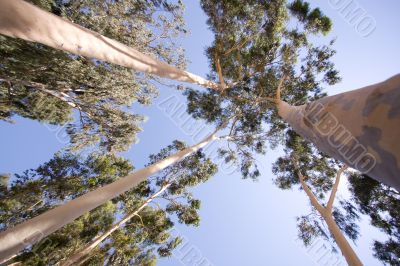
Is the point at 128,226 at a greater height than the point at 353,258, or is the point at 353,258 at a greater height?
the point at 128,226

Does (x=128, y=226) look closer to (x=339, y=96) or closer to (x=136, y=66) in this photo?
(x=136, y=66)

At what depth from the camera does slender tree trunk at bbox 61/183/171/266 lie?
30.5 ft

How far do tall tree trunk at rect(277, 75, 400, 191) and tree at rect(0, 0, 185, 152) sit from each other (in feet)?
27.0

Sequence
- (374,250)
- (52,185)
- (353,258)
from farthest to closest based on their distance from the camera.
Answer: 1. (52,185)
2. (374,250)
3. (353,258)

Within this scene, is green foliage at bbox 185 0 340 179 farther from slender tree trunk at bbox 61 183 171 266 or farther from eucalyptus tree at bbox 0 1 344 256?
slender tree trunk at bbox 61 183 171 266

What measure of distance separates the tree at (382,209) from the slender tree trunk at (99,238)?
28.7 feet

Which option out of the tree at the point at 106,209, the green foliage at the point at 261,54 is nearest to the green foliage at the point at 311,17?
the green foliage at the point at 261,54

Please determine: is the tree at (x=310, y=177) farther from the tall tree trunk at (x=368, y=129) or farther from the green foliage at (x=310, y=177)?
the tall tree trunk at (x=368, y=129)

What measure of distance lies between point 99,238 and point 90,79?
6.61 metres

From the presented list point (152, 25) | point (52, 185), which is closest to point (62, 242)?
point (52, 185)

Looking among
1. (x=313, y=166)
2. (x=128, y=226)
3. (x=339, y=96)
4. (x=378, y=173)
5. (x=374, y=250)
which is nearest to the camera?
(x=378, y=173)

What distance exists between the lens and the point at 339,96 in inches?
77.9

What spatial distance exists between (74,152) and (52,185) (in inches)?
68.4

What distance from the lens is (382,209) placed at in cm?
852
